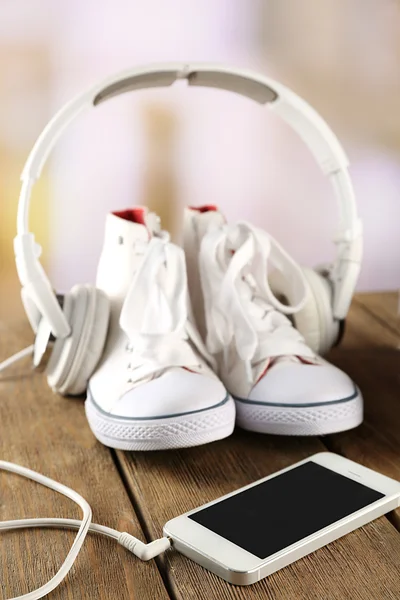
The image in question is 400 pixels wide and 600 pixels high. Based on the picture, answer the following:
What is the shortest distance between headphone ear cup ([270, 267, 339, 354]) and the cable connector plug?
343mm

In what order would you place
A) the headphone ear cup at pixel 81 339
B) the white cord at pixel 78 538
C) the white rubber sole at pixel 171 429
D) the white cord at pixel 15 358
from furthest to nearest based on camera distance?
the white cord at pixel 15 358 < the headphone ear cup at pixel 81 339 < the white rubber sole at pixel 171 429 < the white cord at pixel 78 538

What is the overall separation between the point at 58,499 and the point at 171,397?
12 centimetres

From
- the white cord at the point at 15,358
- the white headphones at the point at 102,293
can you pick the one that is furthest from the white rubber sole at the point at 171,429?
the white cord at the point at 15,358

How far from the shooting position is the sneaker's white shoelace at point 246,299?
720mm

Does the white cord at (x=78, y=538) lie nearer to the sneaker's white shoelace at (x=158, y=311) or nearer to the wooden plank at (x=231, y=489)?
the wooden plank at (x=231, y=489)

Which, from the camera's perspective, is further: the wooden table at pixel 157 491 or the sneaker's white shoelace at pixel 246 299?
the sneaker's white shoelace at pixel 246 299

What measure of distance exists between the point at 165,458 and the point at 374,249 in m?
0.77

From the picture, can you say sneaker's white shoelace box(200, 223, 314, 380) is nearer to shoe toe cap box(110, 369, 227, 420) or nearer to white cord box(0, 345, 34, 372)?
shoe toe cap box(110, 369, 227, 420)

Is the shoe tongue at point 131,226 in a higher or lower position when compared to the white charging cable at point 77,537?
higher

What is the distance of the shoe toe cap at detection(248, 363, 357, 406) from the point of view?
0.68 meters

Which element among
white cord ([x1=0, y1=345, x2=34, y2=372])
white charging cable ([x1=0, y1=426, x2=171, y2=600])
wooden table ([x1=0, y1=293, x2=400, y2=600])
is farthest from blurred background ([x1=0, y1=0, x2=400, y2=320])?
white charging cable ([x1=0, y1=426, x2=171, y2=600])

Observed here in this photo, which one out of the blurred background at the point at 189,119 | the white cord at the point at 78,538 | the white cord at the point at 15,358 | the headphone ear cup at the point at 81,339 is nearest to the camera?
the white cord at the point at 78,538

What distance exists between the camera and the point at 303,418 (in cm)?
67

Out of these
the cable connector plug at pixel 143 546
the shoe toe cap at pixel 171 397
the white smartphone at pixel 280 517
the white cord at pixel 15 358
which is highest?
the shoe toe cap at pixel 171 397
